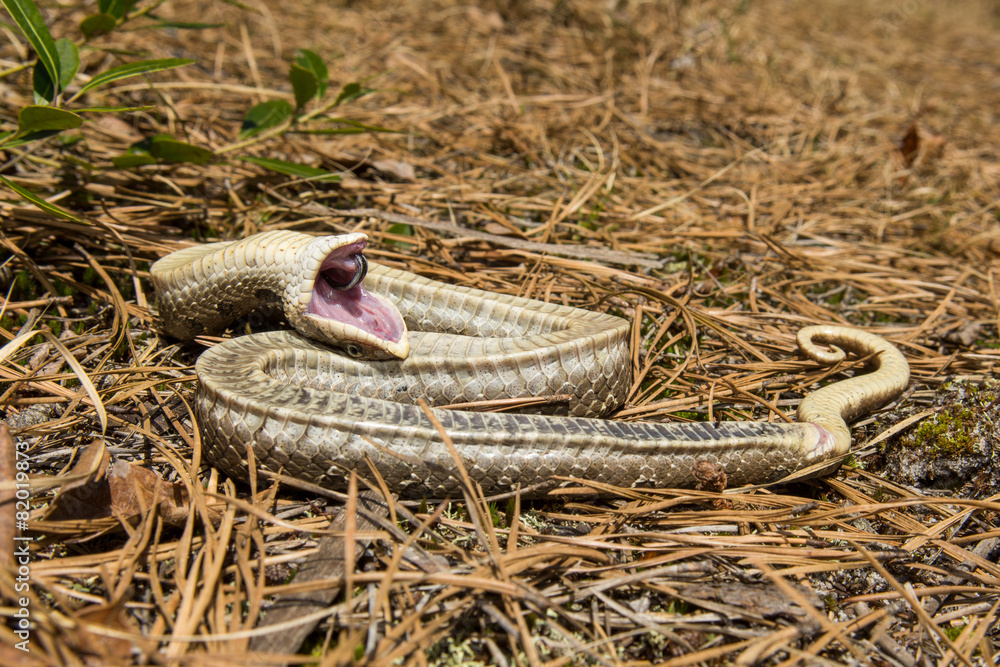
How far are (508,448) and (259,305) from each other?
1.55 metres

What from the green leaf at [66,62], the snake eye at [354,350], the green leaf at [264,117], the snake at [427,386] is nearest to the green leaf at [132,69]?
the green leaf at [66,62]

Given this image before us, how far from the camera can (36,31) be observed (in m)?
3.04

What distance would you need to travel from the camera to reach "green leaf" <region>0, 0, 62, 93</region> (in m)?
2.96

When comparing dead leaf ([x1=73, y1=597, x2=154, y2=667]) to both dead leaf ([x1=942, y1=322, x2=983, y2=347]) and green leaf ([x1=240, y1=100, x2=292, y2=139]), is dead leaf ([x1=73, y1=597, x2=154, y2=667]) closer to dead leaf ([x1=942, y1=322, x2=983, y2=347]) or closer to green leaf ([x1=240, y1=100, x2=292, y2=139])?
green leaf ([x1=240, y1=100, x2=292, y2=139])

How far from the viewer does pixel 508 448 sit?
2457mm

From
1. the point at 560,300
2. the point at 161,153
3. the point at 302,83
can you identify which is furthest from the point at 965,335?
the point at 161,153

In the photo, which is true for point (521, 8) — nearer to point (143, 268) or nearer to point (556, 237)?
point (556, 237)

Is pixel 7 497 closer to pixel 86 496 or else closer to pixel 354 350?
pixel 86 496

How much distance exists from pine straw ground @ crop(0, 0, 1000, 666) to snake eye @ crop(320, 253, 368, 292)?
0.72m

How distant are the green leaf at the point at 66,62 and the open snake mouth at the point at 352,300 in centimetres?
169

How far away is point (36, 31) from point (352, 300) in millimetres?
2024

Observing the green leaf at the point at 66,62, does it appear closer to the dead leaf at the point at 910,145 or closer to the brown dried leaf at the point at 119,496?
the brown dried leaf at the point at 119,496

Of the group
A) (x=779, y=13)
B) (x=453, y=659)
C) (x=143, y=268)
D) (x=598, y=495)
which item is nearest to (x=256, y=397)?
(x=453, y=659)

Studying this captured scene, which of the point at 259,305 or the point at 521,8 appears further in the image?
the point at 521,8
